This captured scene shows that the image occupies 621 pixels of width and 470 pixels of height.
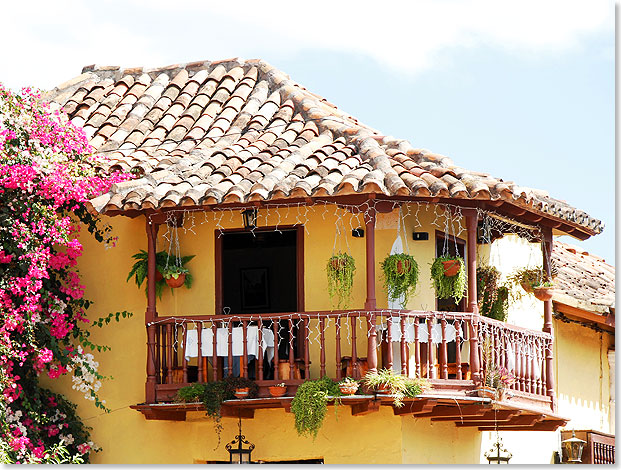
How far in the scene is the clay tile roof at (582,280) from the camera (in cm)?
1959

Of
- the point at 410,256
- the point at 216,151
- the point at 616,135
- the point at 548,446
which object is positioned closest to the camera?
the point at 616,135

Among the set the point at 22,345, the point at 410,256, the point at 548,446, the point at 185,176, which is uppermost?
the point at 185,176

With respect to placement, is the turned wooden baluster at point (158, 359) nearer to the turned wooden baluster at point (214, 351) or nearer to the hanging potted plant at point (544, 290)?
the turned wooden baluster at point (214, 351)

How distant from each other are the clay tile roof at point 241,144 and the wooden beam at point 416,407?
2.46 metres

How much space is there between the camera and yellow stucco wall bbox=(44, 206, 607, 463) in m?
16.2

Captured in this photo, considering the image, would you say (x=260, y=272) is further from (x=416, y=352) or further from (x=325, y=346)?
(x=416, y=352)

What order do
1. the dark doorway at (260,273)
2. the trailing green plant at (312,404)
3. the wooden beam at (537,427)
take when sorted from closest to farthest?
the trailing green plant at (312,404) → the wooden beam at (537,427) → the dark doorway at (260,273)

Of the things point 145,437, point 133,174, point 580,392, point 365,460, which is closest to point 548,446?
point 580,392

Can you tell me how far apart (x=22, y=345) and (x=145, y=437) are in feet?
6.60

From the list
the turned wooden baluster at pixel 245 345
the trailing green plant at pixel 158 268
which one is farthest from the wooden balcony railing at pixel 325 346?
the trailing green plant at pixel 158 268

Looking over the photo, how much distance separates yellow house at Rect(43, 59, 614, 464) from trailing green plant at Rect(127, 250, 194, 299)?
0.05 m

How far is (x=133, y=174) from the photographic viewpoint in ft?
55.4

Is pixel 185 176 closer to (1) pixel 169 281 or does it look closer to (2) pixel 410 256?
(1) pixel 169 281

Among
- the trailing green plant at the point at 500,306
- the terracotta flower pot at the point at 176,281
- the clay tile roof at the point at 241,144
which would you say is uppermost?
the clay tile roof at the point at 241,144
